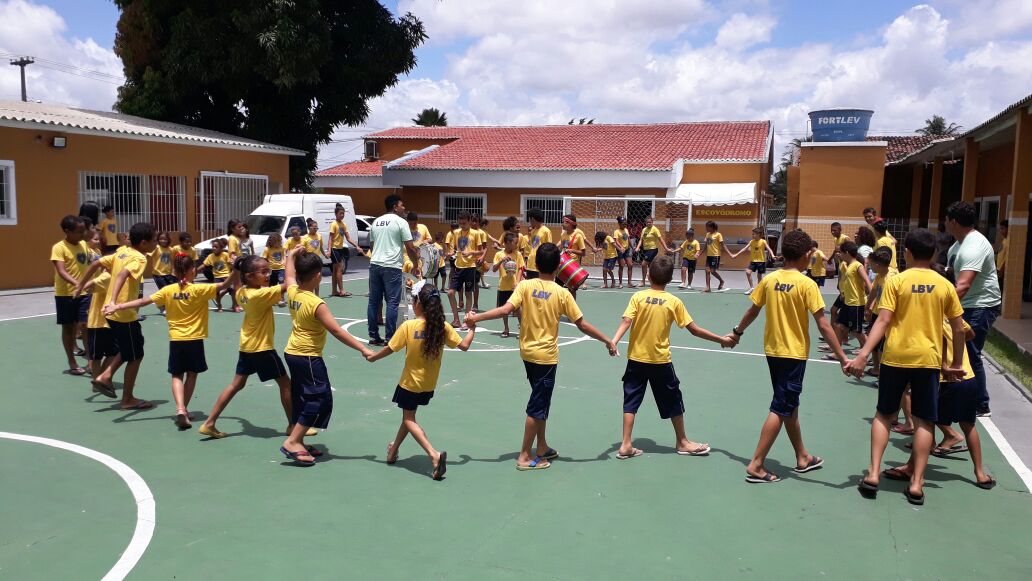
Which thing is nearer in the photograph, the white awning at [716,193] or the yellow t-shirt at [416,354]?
the yellow t-shirt at [416,354]

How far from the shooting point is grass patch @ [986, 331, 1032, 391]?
29.3 ft

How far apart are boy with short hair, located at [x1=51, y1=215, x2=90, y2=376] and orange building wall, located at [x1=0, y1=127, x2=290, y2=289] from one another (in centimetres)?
917

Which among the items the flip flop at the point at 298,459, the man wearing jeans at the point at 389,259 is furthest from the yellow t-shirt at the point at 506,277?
the flip flop at the point at 298,459

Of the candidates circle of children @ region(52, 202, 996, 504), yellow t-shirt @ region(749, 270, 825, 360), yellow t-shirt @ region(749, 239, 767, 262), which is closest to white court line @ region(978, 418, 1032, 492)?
circle of children @ region(52, 202, 996, 504)

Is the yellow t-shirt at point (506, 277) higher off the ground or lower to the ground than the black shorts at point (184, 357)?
higher

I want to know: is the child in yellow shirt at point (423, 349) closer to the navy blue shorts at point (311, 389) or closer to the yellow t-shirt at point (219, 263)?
the navy blue shorts at point (311, 389)

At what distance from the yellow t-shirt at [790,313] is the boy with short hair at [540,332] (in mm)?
1096

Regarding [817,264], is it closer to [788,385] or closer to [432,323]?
[788,385]

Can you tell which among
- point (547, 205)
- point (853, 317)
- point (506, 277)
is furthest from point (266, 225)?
point (853, 317)

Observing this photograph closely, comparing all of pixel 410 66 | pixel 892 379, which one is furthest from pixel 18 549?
pixel 410 66

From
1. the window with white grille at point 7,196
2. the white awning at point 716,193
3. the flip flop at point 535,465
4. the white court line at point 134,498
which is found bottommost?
the white court line at point 134,498

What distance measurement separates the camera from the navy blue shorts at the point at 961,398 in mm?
5566

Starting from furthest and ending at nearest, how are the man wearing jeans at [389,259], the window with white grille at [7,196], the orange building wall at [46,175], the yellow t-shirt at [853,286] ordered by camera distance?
the orange building wall at [46,175] → the window with white grille at [7,196] → the man wearing jeans at [389,259] → the yellow t-shirt at [853,286]

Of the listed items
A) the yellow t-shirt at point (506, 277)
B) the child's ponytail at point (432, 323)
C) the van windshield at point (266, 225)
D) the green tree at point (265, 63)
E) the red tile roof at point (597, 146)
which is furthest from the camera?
the red tile roof at point (597, 146)
